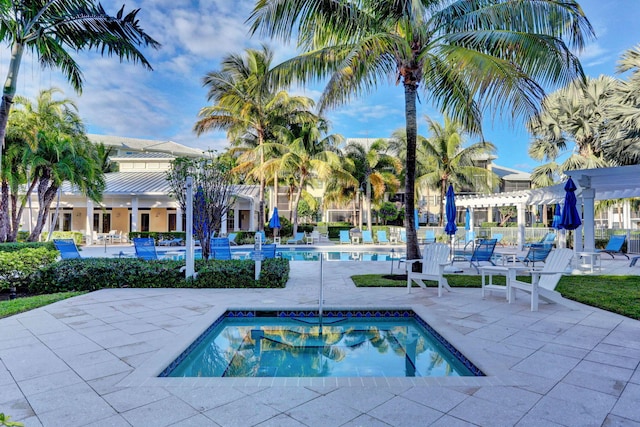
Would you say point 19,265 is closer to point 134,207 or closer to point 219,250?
point 219,250

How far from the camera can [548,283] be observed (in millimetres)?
6777

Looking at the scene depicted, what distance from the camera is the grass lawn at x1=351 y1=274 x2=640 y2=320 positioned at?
6.61 m

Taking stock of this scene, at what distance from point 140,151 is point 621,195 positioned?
38990 mm

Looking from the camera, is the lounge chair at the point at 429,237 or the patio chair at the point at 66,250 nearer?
the patio chair at the point at 66,250

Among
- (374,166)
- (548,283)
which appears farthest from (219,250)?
(374,166)

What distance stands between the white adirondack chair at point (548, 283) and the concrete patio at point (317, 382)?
0.46 meters

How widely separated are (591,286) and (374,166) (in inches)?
700

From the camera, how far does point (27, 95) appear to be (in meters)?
16.1

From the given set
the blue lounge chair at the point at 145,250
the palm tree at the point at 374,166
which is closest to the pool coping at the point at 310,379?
the blue lounge chair at the point at 145,250

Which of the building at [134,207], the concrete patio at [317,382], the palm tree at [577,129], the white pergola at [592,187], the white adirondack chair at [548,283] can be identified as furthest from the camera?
the building at [134,207]

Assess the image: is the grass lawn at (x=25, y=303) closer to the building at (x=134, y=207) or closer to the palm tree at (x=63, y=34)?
the palm tree at (x=63, y=34)

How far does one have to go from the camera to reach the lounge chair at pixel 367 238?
23.6 m

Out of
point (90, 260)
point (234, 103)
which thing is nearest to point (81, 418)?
point (90, 260)

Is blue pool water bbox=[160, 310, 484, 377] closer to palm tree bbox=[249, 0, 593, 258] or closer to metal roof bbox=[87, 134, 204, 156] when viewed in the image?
palm tree bbox=[249, 0, 593, 258]
